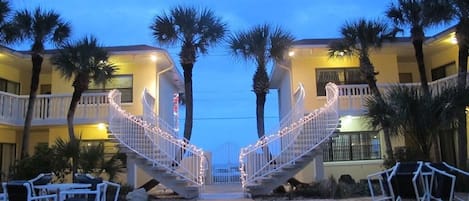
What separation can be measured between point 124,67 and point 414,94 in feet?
39.2

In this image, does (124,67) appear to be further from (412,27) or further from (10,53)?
(412,27)

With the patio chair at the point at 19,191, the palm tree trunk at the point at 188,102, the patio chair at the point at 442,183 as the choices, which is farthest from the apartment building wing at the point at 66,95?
the patio chair at the point at 442,183

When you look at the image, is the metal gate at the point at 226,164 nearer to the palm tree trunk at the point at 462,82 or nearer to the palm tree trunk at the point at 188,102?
the palm tree trunk at the point at 188,102

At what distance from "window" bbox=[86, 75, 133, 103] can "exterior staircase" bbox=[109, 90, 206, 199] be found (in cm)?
427

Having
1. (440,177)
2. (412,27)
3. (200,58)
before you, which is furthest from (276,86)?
(440,177)

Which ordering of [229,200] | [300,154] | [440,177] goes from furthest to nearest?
[300,154]
[229,200]
[440,177]

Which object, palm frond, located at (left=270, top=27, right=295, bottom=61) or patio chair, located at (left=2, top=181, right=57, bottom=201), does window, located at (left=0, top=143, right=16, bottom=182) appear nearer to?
palm frond, located at (left=270, top=27, right=295, bottom=61)

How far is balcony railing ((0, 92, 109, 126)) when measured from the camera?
17922 mm

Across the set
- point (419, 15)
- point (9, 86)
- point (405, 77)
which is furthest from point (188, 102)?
point (405, 77)

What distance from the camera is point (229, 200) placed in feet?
46.5

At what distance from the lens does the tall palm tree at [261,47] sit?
18375 mm

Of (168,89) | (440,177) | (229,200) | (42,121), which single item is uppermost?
(168,89)

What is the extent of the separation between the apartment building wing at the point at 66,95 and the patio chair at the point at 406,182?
11167 mm

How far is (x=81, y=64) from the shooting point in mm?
16109
